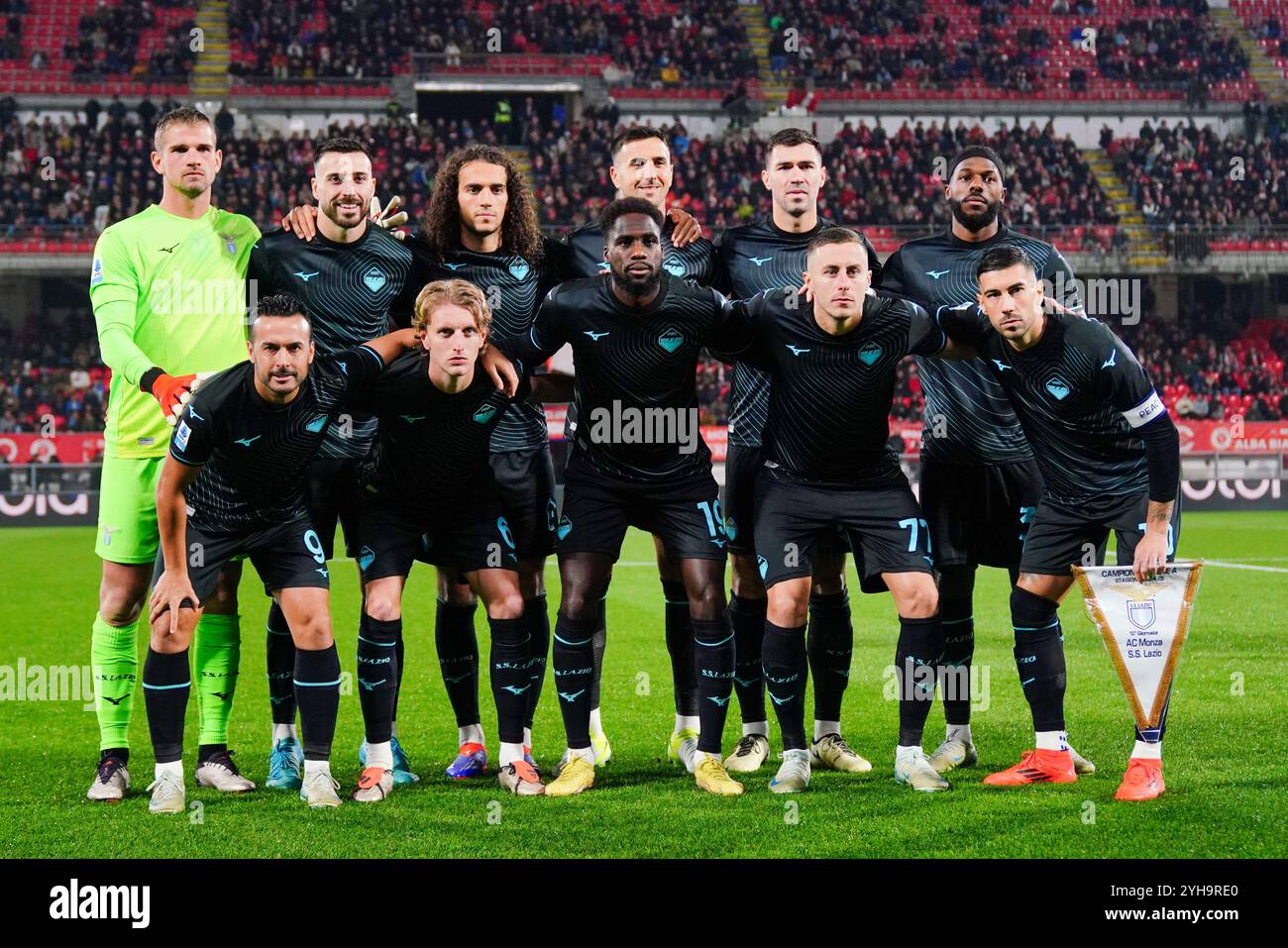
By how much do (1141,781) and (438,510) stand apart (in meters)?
2.92

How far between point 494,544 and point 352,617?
6550 millimetres

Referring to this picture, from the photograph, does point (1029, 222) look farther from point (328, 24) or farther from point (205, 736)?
point (205, 736)

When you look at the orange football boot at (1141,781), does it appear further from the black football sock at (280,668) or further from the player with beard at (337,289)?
the black football sock at (280,668)

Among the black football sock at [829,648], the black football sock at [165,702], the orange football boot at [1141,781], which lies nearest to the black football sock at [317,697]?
the black football sock at [165,702]

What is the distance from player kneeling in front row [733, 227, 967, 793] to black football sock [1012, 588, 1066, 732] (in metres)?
0.40

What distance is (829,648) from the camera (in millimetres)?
6090

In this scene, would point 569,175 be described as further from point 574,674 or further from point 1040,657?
point 1040,657

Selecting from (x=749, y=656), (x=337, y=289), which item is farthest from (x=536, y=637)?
(x=337, y=289)

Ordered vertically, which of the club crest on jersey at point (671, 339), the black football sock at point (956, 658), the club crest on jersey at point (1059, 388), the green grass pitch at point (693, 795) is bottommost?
the green grass pitch at point (693, 795)

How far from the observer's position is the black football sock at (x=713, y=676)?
554cm

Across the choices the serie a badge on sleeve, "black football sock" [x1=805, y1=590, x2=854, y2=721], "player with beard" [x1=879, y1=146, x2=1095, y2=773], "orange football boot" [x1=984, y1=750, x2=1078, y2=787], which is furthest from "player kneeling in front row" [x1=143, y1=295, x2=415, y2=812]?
the serie a badge on sleeve

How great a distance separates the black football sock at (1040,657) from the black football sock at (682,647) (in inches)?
56.5

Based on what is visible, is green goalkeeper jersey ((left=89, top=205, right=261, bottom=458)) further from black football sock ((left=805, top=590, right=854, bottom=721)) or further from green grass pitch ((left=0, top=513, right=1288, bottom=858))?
black football sock ((left=805, top=590, right=854, bottom=721))

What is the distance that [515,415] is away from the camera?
6.10 meters
